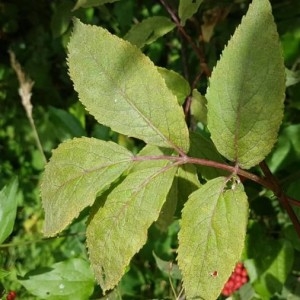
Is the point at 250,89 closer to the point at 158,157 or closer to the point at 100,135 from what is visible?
the point at 158,157

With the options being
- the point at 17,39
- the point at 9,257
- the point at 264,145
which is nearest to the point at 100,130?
the point at 9,257

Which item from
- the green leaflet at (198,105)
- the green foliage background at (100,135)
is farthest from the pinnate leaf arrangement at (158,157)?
the green foliage background at (100,135)

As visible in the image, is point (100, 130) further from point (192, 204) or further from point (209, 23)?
point (192, 204)

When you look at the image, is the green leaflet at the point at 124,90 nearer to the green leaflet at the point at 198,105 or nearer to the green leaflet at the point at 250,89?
the green leaflet at the point at 250,89

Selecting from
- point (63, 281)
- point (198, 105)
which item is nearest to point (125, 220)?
point (198, 105)

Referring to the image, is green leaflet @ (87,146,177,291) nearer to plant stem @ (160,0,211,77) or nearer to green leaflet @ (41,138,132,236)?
green leaflet @ (41,138,132,236)

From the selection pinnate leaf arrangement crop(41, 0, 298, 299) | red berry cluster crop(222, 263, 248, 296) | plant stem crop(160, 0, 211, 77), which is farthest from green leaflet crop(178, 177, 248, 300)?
red berry cluster crop(222, 263, 248, 296)
